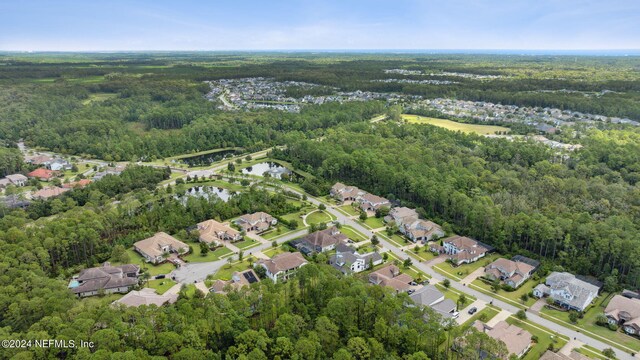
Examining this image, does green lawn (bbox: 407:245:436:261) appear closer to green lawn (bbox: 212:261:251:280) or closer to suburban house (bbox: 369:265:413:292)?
suburban house (bbox: 369:265:413:292)

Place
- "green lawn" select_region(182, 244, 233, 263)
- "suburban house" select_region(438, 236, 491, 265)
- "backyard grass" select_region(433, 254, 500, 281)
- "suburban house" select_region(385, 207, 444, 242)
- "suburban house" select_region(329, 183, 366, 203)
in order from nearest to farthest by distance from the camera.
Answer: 1. "backyard grass" select_region(433, 254, 500, 281)
2. "suburban house" select_region(438, 236, 491, 265)
3. "green lawn" select_region(182, 244, 233, 263)
4. "suburban house" select_region(385, 207, 444, 242)
5. "suburban house" select_region(329, 183, 366, 203)

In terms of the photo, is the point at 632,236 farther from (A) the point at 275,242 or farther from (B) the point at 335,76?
(B) the point at 335,76

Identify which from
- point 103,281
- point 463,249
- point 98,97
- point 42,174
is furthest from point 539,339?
point 98,97

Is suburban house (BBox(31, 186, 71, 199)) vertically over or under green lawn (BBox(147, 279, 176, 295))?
over

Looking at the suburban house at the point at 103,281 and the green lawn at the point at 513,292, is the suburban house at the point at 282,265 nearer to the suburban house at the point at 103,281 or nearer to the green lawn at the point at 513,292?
the suburban house at the point at 103,281

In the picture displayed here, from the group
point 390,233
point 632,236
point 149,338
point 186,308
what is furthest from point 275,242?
point 632,236

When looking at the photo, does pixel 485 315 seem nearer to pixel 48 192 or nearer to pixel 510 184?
pixel 510 184

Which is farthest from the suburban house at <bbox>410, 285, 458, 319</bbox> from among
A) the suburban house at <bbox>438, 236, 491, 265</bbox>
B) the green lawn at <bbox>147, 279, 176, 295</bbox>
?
the green lawn at <bbox>147, 279, 176, 295</bbox>
